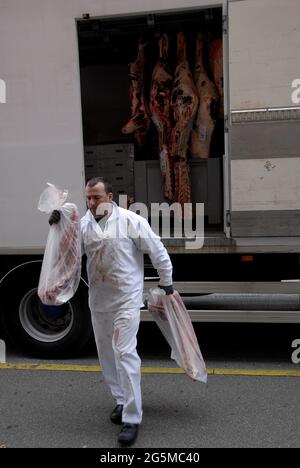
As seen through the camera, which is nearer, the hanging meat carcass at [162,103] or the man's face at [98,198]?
the man's face at [98,198]

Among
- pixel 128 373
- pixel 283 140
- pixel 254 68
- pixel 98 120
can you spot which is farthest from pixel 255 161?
pixel 98 120

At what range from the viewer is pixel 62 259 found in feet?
11.0

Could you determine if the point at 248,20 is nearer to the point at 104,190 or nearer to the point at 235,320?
the point at 104,190

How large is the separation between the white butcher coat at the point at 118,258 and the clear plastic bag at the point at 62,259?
0.29ft

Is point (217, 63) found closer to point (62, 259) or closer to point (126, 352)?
point (62, 259)

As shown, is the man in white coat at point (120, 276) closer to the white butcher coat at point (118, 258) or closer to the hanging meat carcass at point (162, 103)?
the white butcher coat at point (118, 258)

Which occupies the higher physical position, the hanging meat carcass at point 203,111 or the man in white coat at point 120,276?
the hanging meat carcass at point 203,111

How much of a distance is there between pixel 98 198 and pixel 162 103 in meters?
2.74

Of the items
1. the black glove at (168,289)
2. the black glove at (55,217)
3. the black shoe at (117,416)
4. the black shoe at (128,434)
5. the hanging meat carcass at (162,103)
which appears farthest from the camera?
the hanging meat carcass at (162,103)

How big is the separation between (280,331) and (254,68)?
283 cm

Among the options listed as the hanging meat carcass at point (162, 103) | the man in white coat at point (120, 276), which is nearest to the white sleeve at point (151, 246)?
the man in white coat at point (120, 276)

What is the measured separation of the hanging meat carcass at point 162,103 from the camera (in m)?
5.65

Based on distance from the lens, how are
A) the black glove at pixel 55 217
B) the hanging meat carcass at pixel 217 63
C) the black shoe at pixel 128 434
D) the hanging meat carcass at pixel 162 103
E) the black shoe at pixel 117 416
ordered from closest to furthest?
the black shoe at pixel 128 434 → the black glove at pixel 55 217 → the black shoe at pixel 117 416 → the hanging meat carcass at pixel 217 63 → the hanging meat carcass at pixel 162 103

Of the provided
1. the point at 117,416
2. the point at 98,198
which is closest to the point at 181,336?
the point at 117,416
